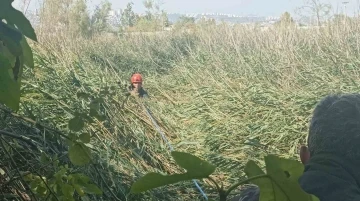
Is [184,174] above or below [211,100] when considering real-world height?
above

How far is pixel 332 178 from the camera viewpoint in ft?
4.18

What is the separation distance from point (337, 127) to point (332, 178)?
0.11 m

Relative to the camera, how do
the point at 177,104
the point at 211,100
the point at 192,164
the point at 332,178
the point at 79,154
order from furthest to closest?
the point at 177,104
the point at 211,100
the point at 332,178
the point at 79,154
the point at 192,164

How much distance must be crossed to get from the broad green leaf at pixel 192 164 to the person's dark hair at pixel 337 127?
942mm

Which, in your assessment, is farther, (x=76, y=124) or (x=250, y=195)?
(x=250, y=195)

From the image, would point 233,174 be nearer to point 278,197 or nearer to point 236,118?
point 236,118

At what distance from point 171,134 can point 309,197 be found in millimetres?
5414

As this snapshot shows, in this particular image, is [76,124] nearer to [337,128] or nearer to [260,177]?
[337,128]

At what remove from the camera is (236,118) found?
6051 mm

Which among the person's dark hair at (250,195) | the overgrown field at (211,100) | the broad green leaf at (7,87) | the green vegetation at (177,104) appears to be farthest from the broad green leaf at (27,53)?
the overgrown field at (211,100)

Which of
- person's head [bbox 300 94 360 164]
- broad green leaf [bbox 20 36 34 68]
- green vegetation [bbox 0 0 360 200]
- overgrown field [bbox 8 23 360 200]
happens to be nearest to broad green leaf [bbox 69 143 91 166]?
green vegetation [bbox 0 0 360 200]

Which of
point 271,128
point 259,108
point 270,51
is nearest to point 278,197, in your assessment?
point 271,128

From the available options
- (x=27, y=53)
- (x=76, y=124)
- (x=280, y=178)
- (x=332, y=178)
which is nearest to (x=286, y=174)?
(x=280, y=178)

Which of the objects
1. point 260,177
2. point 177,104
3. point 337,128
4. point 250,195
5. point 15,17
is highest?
point 15,17
